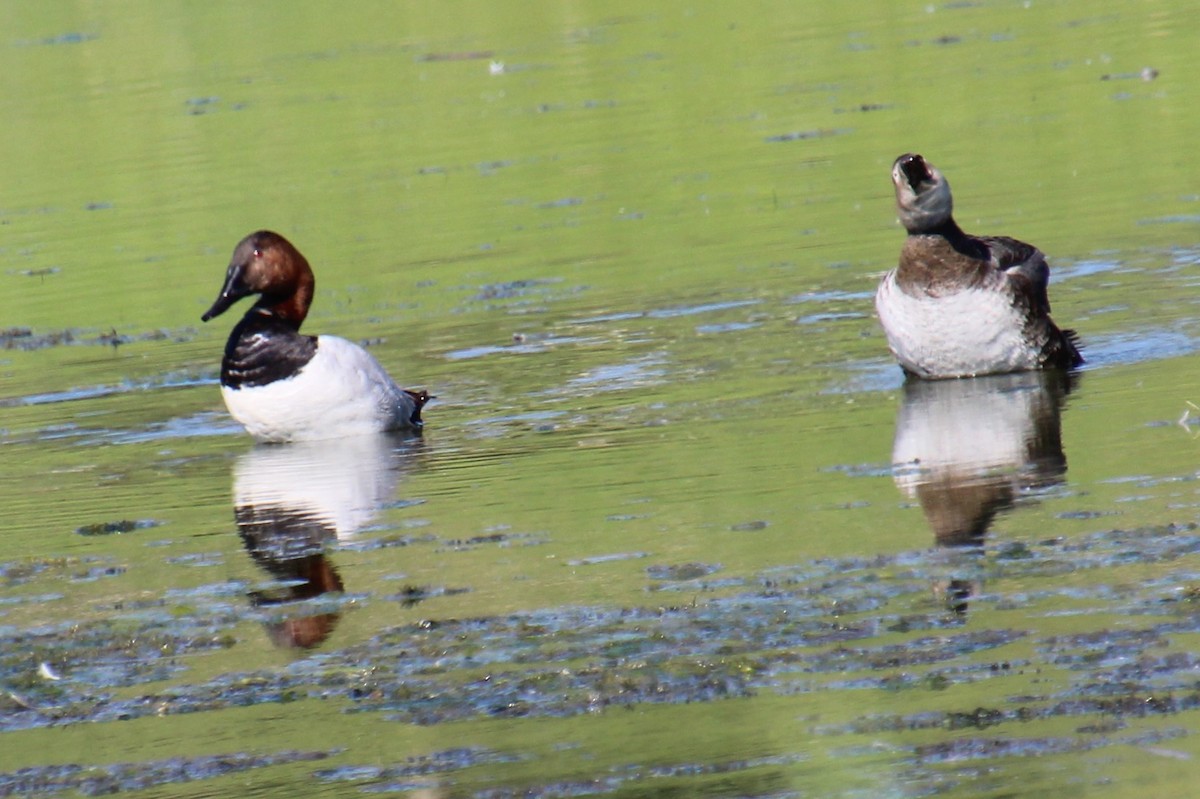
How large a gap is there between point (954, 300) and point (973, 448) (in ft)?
5.72

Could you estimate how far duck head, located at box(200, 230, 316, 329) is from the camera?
12.6m

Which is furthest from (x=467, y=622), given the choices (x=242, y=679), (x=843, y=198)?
(x=843, y=198)

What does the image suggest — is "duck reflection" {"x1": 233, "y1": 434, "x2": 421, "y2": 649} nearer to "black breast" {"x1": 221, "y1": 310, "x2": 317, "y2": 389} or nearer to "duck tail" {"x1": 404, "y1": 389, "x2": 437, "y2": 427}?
"duck tail" {"x1": 404, "y1": 389, "x2": 437, "y2": 427}

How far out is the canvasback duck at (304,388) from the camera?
11859 millimetres

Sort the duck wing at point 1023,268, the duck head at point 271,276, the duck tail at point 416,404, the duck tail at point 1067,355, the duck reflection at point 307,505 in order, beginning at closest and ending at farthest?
1. the duck reflection at point 307,505
2. the duck wing at point 1023,268
3. the duck tail at point 1067,355
4. the duck tail at point 416,404
5. the duck head at point 271,276

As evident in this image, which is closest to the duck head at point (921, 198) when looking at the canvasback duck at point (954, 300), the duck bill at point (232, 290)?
the canvasback duck at point (954, 300)

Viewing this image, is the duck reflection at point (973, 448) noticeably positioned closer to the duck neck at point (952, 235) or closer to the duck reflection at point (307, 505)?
the duck neck at point (952, 235)

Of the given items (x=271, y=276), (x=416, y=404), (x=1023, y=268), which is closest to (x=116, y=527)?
(x=416, y=404)

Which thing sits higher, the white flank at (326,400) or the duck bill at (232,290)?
the duck bill at (232,290)

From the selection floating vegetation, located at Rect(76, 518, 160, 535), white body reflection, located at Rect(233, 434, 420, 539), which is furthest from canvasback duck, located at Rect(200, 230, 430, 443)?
floating vegetation, located at Rect(76, 518, 160, 535)

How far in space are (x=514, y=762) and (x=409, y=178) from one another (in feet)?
61.4

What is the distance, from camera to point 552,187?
891 inches

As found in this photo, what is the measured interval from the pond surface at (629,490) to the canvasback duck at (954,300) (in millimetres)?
277

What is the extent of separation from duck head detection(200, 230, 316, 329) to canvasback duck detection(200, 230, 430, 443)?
10.0 inches
